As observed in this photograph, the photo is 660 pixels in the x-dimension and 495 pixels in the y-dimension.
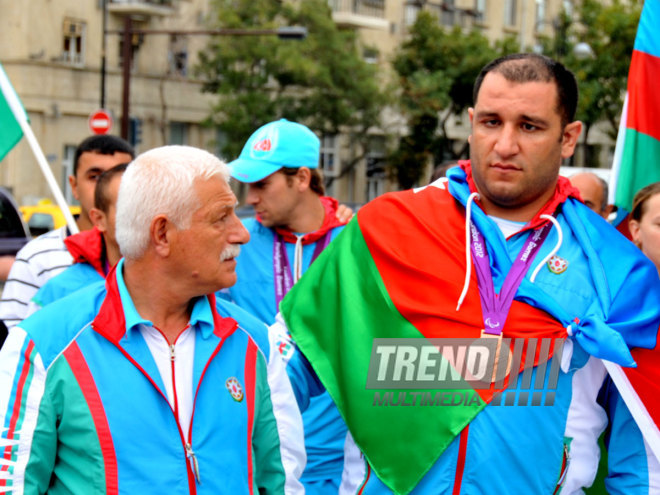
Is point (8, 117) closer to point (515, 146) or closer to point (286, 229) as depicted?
point (286, 229)

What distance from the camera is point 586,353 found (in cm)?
340

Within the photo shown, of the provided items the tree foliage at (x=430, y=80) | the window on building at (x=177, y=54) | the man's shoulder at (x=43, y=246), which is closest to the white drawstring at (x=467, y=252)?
the man's shoulder at (x=43, y=246)

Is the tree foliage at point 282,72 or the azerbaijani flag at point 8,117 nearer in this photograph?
the azerbaijani flag at point 8,117

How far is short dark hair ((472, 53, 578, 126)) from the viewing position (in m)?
3.58

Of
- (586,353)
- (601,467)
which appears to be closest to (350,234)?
(586,353)

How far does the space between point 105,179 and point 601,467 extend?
2661mm

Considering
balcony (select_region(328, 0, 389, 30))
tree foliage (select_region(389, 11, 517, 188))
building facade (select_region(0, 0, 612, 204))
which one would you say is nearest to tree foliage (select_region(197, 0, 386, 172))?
building facade (select_region(0, 0, 612, 204))

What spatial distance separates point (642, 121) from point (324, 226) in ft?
5.58

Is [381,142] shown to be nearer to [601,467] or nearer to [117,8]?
[117,8]

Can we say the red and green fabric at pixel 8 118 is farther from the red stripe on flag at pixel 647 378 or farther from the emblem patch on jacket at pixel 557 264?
the red stripe on flag at pixel 647 378

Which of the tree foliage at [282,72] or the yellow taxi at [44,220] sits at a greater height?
the tree foliage at [282,72]

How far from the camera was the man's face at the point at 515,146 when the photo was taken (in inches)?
138

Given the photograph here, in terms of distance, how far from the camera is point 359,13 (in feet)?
130

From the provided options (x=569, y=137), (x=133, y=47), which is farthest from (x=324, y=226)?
(x=133, y=47)
